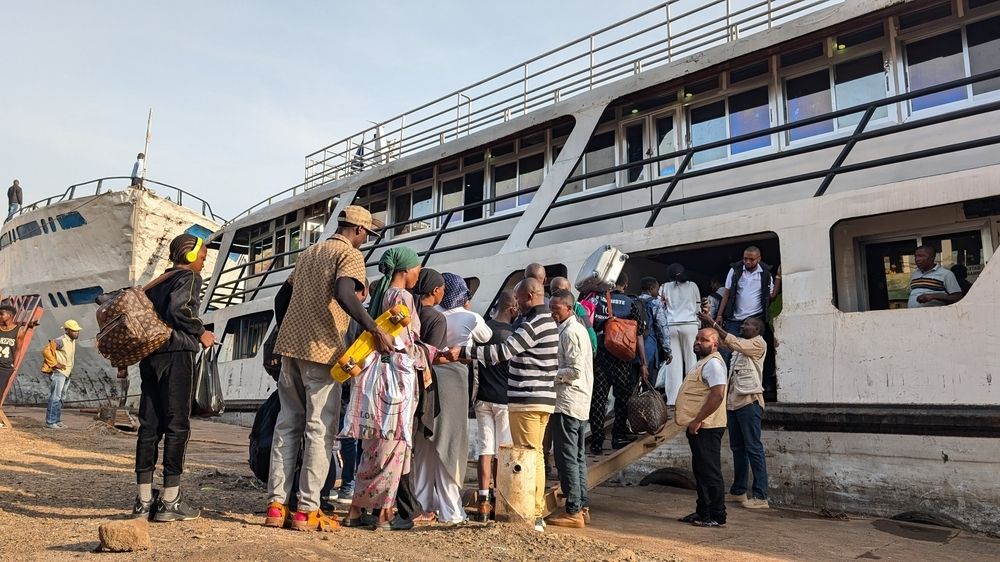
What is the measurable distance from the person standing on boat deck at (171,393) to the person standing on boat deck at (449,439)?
1.34m

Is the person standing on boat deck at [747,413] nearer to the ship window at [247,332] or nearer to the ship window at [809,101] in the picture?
the ship window at [809,101]

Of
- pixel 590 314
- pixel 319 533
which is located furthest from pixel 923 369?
pixel 319 533

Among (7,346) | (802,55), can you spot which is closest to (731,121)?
(802,55)

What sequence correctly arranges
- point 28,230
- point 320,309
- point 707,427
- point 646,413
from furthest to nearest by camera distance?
1. point 28,230
2. point 646,413
3. point 707,427
4. point 320,309

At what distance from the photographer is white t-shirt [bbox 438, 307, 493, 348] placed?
14.7 feet

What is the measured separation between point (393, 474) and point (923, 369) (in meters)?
4.40

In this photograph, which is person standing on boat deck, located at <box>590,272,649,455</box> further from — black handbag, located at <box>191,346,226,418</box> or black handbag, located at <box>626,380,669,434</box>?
black handbag, located at <box>191,346,226,418</box>

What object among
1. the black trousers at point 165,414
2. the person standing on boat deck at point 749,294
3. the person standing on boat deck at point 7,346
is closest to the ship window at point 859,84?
the person standing on boat deck at point 749,294

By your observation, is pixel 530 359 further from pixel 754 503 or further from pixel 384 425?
pixel 754 503

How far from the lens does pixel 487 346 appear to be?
4297 millimetres

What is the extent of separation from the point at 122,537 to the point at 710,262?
29.2 ft

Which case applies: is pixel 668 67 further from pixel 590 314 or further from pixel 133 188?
pixel 133 188

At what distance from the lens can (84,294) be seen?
19234 mm

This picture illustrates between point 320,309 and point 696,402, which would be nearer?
point 320,309
